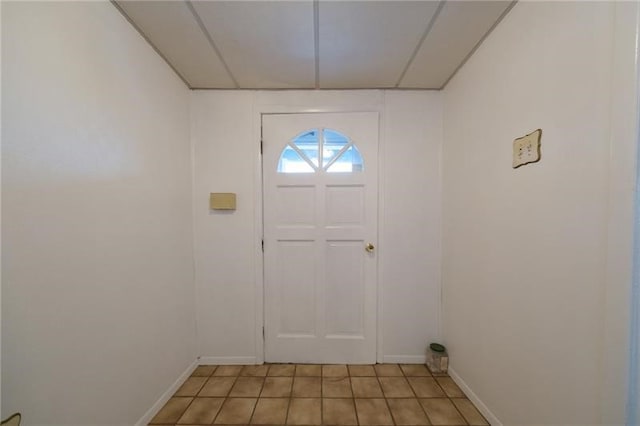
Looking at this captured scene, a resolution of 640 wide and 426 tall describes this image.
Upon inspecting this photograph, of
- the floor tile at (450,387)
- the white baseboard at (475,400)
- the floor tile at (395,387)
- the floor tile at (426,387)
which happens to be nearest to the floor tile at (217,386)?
the floor tile at (395,387)

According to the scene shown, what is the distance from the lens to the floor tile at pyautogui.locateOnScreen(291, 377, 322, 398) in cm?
155

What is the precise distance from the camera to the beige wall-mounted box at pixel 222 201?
1.86 m

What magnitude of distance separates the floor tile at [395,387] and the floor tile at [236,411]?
865mm

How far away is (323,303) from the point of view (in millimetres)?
1909

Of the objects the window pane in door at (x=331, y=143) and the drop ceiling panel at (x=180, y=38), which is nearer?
the drop ceiling panel at (x=180, y=38)

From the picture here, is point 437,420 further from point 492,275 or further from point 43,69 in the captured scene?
point 43,69

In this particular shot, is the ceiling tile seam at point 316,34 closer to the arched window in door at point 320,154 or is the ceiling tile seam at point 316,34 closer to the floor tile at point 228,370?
the arched window in door at point 320,154

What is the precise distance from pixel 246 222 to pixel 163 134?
805mm

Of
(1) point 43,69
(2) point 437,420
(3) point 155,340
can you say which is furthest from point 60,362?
(2) point 437,420

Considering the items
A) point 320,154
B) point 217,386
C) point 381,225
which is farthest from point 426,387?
point 320,154

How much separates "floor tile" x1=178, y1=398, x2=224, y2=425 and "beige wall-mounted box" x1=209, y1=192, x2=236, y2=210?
4.20 feet

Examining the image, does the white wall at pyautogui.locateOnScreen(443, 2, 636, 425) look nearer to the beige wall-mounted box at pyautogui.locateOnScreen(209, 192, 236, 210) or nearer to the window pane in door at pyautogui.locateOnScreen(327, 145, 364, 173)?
the window pane in door at pyautogui.locateOnScreen(327, 145, 364, 173)

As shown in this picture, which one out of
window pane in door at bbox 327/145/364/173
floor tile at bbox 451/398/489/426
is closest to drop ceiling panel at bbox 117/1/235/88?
window pane in door at bbox 327/145/364/173

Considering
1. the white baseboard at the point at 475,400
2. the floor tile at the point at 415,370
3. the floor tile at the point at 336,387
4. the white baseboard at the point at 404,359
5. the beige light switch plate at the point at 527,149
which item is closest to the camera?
the beige light switch plate at the point at 527,149
